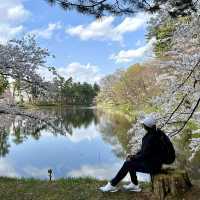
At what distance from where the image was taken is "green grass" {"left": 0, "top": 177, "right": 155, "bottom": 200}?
7038mm

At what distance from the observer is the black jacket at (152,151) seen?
6609mm

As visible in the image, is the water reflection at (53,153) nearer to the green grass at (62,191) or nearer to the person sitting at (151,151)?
the green grass at (62,191)

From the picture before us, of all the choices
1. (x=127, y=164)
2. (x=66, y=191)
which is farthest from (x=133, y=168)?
(x=66, y=191)

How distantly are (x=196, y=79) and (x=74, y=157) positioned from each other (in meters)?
16.3

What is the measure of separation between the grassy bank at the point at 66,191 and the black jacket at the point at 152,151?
59 cm

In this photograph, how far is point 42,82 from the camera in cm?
1179

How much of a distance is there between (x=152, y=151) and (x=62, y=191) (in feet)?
6.99

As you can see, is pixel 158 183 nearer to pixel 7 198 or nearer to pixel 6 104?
pixel 7 198

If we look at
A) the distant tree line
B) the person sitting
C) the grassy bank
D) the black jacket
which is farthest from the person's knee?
the distant tree line

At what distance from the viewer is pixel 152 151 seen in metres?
6.65

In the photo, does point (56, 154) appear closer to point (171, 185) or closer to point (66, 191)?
point (66, 191)

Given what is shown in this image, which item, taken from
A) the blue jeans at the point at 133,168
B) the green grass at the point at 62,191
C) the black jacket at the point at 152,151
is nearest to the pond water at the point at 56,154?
the green grass at the point at 62,191

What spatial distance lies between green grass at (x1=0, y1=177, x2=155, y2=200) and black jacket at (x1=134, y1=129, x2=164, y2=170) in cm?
59

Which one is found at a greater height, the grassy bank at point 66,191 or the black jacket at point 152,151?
the black jacket at point 152,151
